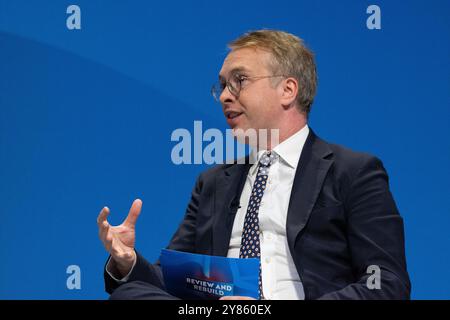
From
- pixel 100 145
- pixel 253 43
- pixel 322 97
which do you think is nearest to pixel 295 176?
pixel 253 43

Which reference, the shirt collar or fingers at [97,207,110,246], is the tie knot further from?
fingers at [97,207,110,246]

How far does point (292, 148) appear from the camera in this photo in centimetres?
184

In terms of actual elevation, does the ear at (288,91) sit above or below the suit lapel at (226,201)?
above

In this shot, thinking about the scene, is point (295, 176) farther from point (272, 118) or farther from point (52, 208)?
point (52, 208)

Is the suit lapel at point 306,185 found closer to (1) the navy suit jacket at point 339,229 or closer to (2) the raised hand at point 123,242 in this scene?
(1) the navy suit jacket at point 339,229

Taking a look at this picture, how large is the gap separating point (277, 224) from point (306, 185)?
134 millimetres

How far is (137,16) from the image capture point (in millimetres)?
2520

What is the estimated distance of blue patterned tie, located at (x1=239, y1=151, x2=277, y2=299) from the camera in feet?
5.65

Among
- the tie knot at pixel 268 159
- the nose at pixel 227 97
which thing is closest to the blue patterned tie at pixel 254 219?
the tie knot at pixel 268 159

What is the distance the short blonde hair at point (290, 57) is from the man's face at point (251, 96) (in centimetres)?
3

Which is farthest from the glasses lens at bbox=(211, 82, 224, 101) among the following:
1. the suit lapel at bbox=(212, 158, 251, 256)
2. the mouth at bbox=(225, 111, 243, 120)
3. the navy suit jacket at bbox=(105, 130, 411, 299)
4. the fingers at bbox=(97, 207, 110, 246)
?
the fingers at bbox=(97, 207, 110, 246)

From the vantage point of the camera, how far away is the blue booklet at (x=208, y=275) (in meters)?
1.42

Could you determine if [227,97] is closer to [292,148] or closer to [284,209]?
[292,148]

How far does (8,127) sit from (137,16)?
0.69 m
